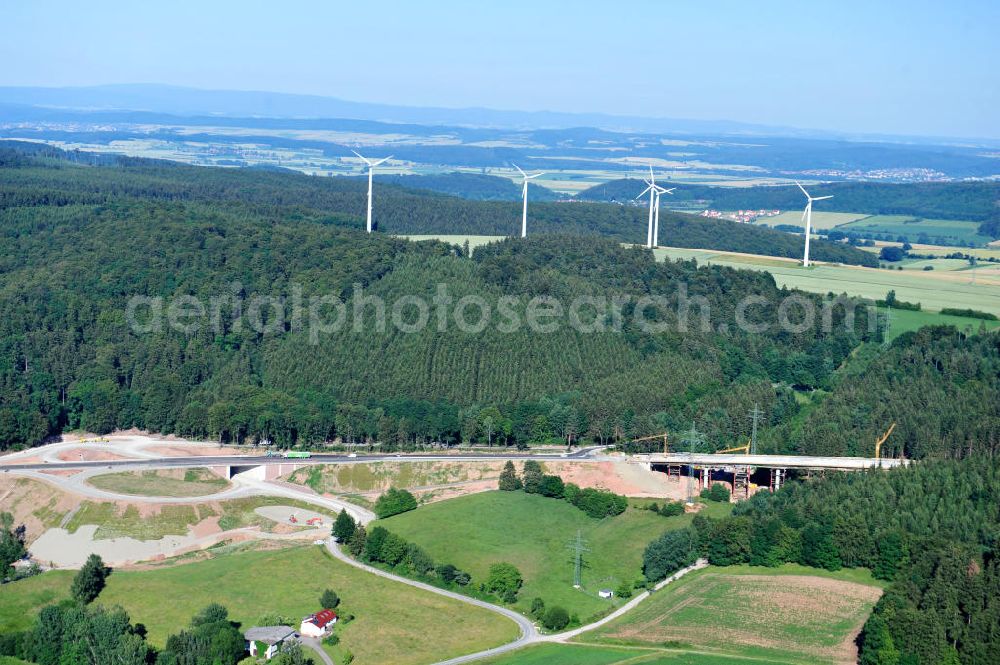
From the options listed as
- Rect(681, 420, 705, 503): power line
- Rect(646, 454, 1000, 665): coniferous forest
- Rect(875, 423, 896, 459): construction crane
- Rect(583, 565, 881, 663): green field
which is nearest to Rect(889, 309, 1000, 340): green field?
Rect(875, 423, 896, 459): construction crane

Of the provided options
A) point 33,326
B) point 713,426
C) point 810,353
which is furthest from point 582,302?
point 33,326

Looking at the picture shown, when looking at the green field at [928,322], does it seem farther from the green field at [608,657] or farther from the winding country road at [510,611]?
the green field at [608,657]

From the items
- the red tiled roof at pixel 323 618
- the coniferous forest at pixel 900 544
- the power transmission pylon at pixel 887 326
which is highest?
the power transmission pylon at pixel 887 326

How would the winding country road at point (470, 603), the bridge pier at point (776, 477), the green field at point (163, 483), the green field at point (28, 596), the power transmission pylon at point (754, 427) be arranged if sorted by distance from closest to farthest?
the winding country road at point (470, 603), the green field at point (28, 596), the green field at point (163, 483), the bridge pier at point (776, 477), the power transmission pylon at point (754, 427)

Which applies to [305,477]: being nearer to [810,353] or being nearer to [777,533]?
[777,533]

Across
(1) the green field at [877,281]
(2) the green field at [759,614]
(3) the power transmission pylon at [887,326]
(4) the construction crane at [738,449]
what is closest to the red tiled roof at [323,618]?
(2) the green field at [759,614]

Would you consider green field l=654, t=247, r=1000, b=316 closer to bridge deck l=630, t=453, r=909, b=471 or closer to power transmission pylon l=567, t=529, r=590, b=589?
bridge deck l=630, t=453, r=909, b=471

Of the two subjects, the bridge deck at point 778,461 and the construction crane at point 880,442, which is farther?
the construction crane at point 880,442

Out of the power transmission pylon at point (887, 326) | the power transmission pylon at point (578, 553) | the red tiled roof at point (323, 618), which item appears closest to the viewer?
the red tiled roof at point (323, 618)
